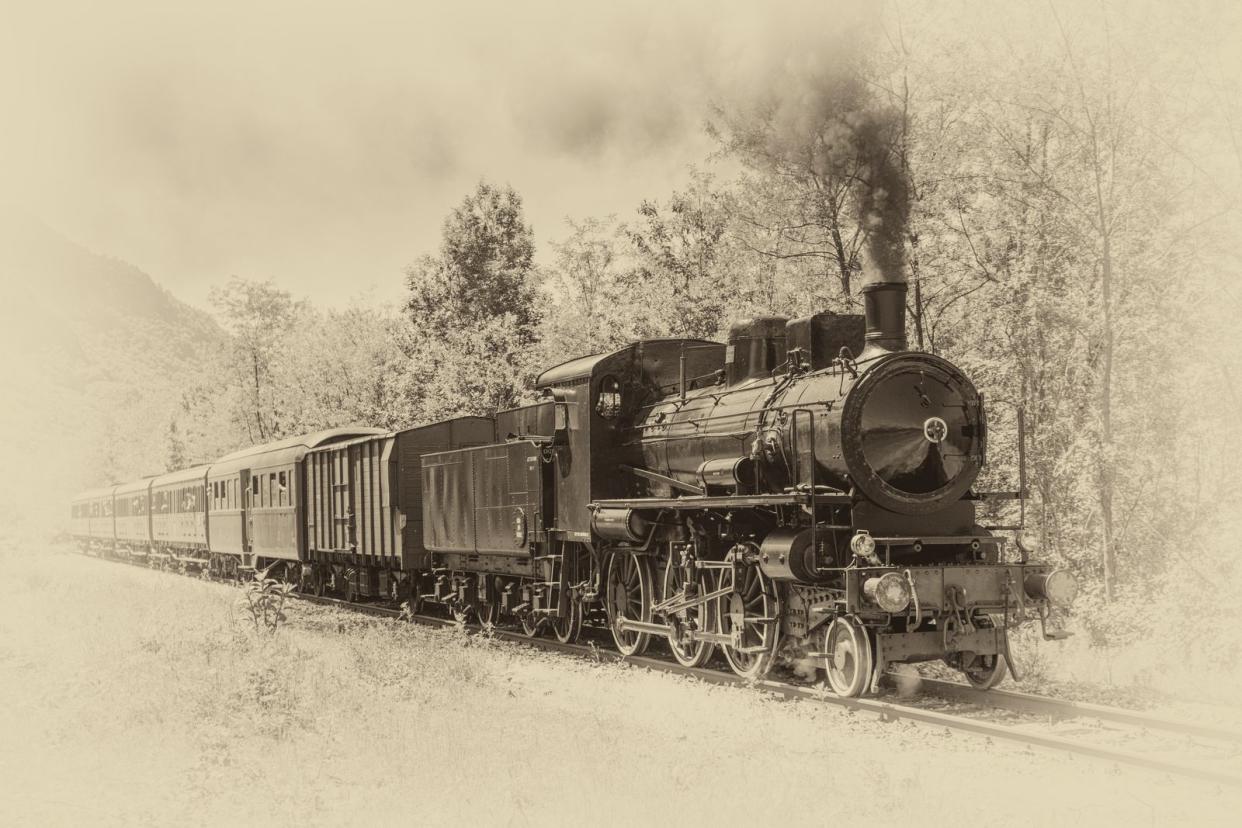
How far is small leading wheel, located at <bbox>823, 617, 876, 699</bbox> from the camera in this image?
8.75 meters

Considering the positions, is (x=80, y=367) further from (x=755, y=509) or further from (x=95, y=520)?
(x=755, y=509)

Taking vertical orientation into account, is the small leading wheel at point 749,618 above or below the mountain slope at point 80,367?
below

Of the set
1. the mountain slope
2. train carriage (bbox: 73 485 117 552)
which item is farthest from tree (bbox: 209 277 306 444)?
the mountain slope

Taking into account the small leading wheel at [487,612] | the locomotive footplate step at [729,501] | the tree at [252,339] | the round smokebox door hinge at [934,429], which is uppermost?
the tree at [252,339]

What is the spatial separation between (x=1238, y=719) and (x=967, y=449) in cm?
303

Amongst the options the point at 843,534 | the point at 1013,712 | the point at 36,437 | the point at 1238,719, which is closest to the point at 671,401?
the point at 843,534

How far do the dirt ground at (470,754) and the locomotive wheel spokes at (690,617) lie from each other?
628mm

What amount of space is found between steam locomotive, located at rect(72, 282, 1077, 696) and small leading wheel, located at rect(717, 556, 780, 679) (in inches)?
1.0

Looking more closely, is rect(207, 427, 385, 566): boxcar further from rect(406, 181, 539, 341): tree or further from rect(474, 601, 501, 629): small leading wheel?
rect(406, 181, 539, 341): tree

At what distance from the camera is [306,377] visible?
141 feet

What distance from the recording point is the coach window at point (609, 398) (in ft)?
39.8

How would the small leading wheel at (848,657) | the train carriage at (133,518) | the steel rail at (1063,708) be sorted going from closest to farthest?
the steel rail at (1063,708) < the small leading wheel at (848,657) < the train carriage at (133,518)

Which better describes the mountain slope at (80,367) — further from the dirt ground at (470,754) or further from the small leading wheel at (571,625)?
the dirt ground at (470,754)

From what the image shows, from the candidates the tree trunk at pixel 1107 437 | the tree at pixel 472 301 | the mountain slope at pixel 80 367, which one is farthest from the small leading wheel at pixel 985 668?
the tree at pixel 472 301
